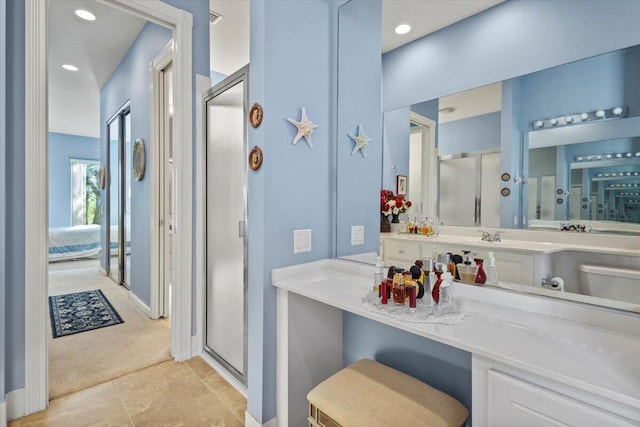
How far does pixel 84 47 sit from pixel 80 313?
309 cm

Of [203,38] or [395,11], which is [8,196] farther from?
[395,11]

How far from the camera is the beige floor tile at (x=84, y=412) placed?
164 cm

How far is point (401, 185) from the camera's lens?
5.62 feet

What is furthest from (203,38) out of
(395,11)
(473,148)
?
(473,148)

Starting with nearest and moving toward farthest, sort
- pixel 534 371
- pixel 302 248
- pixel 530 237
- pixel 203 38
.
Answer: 1. pixel 534 371
2. pixel 530 237
3. pixel 302 248
4. pixel 203 38

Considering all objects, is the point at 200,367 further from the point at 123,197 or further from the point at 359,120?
the point at 123,197

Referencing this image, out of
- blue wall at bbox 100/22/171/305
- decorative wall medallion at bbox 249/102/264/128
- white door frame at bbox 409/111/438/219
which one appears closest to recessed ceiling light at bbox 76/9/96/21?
blue wall at bbox 100/22/171/305

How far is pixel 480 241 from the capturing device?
137 centimetres

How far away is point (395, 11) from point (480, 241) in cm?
138

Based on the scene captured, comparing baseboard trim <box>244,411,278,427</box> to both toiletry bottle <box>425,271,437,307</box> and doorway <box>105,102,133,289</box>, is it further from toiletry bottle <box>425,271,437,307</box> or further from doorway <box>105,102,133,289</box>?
doorway <box>105,102,133,289</box>

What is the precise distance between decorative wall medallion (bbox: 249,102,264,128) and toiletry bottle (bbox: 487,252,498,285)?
1188 millimetres

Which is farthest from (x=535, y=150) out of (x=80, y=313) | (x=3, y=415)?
(x=80, y=313)

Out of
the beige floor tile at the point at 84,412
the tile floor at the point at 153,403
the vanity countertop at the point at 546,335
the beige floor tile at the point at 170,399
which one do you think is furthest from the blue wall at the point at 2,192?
the vanity countertop at the point at 546,335

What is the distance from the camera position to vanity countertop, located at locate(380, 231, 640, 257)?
41.5 inches
